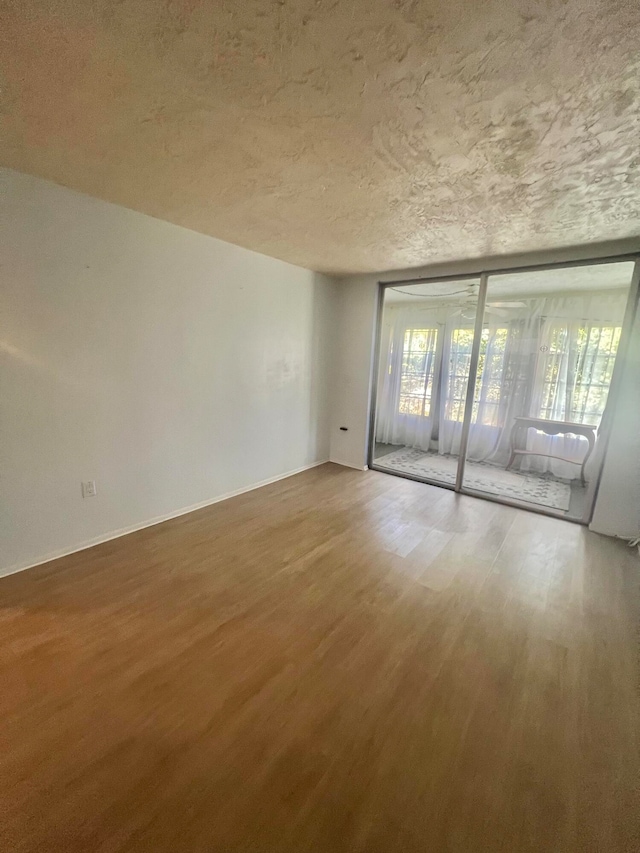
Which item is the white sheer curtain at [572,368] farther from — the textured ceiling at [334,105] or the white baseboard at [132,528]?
the white baseboard at [132,528]

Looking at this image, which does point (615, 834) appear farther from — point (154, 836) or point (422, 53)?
point (422, 53)

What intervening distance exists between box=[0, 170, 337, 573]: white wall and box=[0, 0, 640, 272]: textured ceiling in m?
0.37

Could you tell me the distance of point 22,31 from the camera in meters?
1.09

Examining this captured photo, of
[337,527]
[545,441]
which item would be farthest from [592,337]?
[337,527]

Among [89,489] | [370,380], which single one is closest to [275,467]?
[370,380]

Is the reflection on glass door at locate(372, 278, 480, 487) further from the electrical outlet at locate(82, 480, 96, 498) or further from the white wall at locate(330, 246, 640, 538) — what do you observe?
the electrical outlet at locate(82, 480, 96, 498)

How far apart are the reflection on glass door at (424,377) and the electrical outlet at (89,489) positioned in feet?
10.7

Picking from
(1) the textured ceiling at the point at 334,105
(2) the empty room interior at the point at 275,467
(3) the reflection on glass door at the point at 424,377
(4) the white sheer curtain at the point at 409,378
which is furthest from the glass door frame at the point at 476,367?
(4) the white sheer curtain at the point at 409,378

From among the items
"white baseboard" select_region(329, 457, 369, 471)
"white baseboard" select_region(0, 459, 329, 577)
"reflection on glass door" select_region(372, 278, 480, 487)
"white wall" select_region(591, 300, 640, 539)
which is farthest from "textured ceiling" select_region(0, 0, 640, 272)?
"white baseboard" select_region(329, 457, 369, 471)

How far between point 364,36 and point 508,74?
0.51m

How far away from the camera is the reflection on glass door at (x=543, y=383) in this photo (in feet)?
13.1

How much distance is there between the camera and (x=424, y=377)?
5.53 metres

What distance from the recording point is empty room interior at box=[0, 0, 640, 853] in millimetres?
1102

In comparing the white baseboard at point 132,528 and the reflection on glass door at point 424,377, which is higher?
the reflection on glass door at point 424,377
